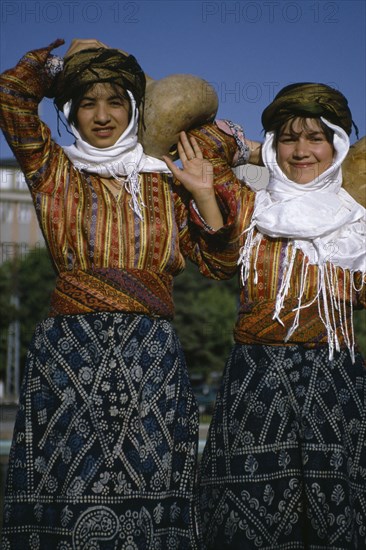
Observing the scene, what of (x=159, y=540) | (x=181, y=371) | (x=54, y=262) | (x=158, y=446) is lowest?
(x=159, y=540)

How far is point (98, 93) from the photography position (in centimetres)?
418

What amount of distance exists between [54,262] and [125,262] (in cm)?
29

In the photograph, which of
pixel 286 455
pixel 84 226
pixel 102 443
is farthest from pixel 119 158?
pixel 286 455

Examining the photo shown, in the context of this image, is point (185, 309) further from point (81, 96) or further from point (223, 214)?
point (81, 96)

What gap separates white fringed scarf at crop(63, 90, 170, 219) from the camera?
4.19m

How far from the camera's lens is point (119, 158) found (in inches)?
166

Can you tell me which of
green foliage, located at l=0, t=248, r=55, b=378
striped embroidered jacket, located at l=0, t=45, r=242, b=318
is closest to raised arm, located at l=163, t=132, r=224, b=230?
striped embroidered jacket, located at l=0, t=45, r=242, b=318

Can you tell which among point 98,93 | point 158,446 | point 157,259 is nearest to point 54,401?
point 158,446

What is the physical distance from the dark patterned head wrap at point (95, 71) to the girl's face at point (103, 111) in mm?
40

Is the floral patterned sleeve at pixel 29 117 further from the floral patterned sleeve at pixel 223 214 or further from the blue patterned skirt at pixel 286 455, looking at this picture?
the blue patterned skirt at pixel 286 455

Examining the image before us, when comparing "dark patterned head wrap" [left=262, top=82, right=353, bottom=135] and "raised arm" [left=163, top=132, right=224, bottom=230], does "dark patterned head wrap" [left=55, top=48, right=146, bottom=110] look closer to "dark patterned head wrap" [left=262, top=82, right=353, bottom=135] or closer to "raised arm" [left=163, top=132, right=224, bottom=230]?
"raised arm" [left=163, top=132, right=224, bottom=230]

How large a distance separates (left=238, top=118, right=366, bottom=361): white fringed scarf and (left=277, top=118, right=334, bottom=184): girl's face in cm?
4

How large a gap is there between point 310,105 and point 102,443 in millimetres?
1640

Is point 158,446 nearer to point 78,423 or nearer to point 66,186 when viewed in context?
point 78,423
